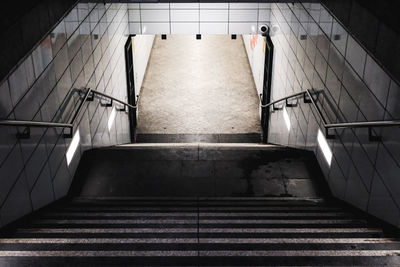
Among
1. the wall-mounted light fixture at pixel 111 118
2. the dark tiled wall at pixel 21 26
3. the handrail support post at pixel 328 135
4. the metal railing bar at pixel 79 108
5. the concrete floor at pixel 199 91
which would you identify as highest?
the dark tiled wall at pixel 21 26

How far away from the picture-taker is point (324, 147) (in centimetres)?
539

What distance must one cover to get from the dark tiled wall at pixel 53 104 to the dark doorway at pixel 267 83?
374cm

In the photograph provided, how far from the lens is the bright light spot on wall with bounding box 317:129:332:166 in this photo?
520cm

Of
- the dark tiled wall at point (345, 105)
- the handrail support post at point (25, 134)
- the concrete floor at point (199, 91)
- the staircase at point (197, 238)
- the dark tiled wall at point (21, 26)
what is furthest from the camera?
the concrete floor at point (199, 91)

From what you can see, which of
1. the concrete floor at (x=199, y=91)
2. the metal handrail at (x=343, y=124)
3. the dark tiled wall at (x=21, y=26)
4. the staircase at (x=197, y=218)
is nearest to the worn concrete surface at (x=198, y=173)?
the staircase at (x=197, y=218)

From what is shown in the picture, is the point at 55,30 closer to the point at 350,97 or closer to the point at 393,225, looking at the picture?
the point at 350,97

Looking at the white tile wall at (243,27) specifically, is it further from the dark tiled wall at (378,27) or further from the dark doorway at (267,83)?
the dark tiled wall at (378,27)

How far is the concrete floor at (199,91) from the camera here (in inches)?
420

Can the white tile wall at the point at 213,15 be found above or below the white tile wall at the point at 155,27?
above

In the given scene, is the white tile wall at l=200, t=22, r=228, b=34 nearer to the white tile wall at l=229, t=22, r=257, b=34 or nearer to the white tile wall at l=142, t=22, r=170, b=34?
the white tile wall at l=229, t=22, r=257, b=34

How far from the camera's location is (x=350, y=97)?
14.0 ft

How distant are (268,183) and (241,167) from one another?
56cm

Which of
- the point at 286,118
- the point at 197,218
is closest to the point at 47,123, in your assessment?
the point at 197,218

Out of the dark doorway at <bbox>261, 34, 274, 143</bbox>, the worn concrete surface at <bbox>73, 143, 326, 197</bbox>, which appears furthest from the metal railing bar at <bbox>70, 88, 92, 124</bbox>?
the dark doorway at <bbox>261, 34, 274, 143</bbox>
